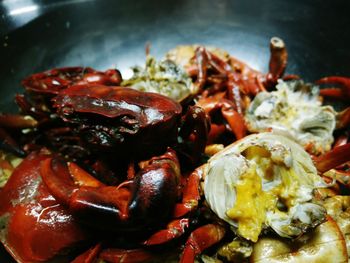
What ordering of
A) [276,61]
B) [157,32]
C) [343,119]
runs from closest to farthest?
[343,119], [276,61], [157,32]

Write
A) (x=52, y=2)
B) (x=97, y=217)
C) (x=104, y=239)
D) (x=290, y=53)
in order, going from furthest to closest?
(x=52, y=2)
(x=290, y=53)
(x=104, y=239)
(x=97, y=217)

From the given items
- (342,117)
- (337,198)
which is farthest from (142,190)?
(342,117)

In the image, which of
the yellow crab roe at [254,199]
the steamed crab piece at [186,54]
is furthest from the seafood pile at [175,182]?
the steamed crab piece at [186,54]

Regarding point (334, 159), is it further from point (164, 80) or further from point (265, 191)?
point (164, 80)

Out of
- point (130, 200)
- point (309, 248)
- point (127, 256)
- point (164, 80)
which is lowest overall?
point (127, 256)

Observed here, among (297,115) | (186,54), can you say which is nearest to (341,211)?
(297,115)

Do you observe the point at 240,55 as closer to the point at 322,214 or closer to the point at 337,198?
the point at 337,198

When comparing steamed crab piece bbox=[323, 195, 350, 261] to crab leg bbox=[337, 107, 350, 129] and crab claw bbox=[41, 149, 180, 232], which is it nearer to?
crab leg bbox=[337, 107, 350, 129]
